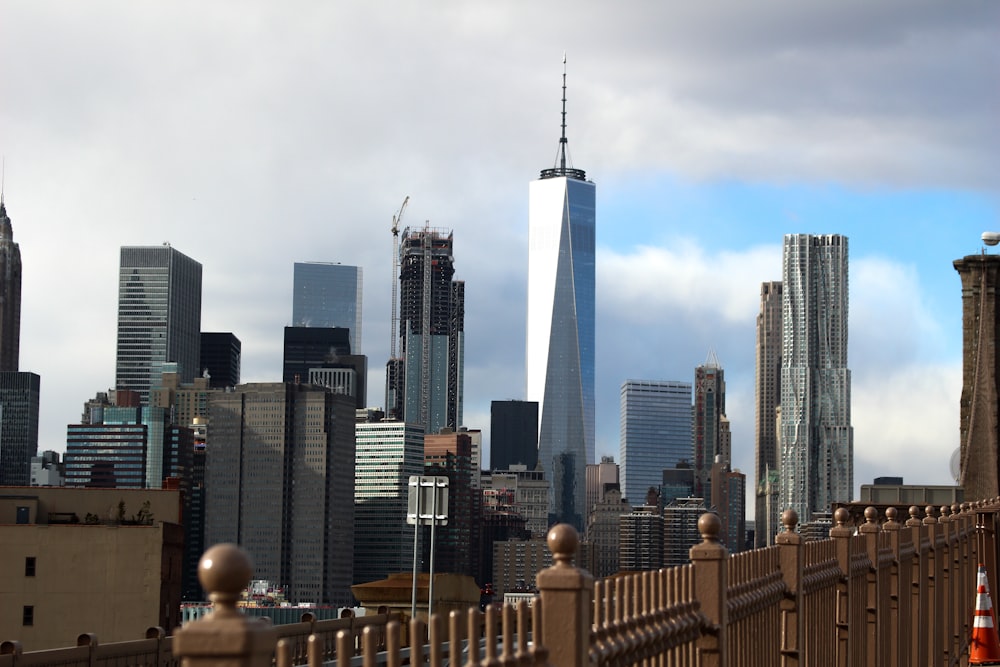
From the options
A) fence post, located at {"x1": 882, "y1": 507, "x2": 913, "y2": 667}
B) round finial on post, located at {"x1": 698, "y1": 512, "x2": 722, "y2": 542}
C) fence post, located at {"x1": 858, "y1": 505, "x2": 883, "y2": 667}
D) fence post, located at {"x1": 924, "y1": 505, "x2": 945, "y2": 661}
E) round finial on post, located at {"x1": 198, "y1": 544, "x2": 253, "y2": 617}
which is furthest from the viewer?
fence post, located at {"x1": 924, "y1": 505, "x2": 945, "y2": 661}

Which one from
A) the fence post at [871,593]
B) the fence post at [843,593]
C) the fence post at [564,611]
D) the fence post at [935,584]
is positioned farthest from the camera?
the fence post at [935,584]

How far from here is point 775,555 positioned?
945 cm

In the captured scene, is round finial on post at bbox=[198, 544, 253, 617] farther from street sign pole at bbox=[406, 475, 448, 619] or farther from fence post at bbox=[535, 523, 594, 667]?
street sign pole at bbox=[406, 475, 448, 619]

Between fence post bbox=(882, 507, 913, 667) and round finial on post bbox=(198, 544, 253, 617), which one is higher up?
round finial on post bbox=(198, 544, 253, 617)

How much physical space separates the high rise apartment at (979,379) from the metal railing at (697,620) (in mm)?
10264

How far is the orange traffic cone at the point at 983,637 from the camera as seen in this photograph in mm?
14508

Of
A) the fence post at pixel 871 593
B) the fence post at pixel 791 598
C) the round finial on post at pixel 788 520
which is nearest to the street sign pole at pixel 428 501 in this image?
the fence post at pixel 871 593

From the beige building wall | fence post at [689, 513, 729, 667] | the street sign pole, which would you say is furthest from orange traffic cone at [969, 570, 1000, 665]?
the beige building wall

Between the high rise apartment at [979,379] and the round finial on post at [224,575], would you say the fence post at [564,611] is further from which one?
the high rise apartment at [979,379]

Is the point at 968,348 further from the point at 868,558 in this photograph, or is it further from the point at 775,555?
the point at 775,555

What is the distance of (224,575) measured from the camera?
3.71 metres

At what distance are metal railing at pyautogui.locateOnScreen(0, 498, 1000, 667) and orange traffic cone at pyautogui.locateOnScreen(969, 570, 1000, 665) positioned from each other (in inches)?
18.6

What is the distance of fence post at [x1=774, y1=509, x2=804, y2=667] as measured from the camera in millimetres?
9531

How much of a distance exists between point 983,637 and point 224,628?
1233 cm
